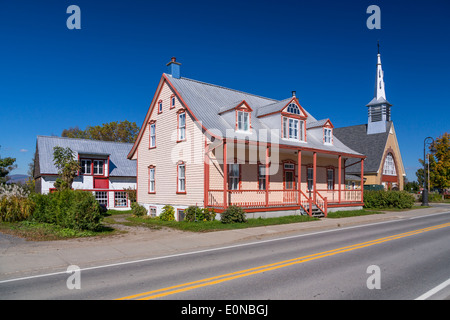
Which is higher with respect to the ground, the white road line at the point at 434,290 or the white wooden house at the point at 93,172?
the white wooden house at the point at 93,172

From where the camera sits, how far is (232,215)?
58.1 feet

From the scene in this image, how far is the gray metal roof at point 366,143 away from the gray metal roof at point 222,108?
53.8ft

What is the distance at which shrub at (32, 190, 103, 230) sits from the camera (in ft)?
50.2

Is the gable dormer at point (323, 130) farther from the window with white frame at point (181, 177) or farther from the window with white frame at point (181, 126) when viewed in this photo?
the window with white frame at point (181, 177)

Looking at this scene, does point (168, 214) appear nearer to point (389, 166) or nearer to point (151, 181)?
point (151, 181)

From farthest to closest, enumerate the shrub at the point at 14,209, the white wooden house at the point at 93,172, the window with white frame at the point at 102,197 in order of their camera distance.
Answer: the window with white frame at the point at 102,197 < the white wooden house at the point at 93,172 < the shrub at the point at 14,209

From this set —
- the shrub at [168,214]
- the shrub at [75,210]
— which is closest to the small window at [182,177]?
the shrub at [168,214]

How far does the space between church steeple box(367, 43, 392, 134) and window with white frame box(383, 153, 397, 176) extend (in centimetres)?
373

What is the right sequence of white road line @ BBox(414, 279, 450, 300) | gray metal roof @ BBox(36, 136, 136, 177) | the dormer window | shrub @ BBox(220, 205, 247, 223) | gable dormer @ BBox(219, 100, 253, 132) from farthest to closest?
1. gray metal roof @ BBox(36, 136, 136, 177)
2. the dormer window
3. gable dormer @ BBox(219, 100, 253, 132)
4. shrub @ BBox(220, 205, 247, 223)
5. white road line @ BBox(414, 279, 450, 300)

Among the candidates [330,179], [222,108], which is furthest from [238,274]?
[330,179]

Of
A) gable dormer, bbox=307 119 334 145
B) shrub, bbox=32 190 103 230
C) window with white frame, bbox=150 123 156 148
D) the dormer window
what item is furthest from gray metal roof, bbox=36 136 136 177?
gable dormer, bbox=307 119 334 145

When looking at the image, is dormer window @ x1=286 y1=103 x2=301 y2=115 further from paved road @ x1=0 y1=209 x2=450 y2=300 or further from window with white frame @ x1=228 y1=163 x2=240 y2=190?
paved road @ x1=0 y1=209 x2=450 y2=300

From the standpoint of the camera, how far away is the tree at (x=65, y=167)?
27.6 metres
